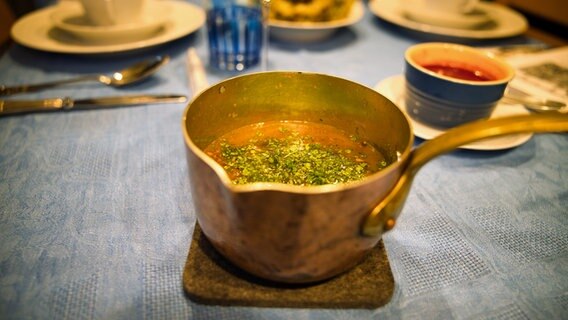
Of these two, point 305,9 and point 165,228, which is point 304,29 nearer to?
point 305,9

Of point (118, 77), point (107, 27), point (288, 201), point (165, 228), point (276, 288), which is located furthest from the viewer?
point (107, 27)

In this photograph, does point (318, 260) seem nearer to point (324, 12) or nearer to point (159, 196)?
point (159, 196)

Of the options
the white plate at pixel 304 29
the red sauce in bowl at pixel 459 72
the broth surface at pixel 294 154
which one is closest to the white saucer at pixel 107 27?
the white plate at pixel 304 29

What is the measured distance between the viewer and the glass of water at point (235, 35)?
3.57 feet

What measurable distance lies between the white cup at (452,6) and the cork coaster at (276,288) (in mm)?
1105

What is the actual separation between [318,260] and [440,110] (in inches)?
21.1

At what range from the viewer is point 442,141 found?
15.8 inches

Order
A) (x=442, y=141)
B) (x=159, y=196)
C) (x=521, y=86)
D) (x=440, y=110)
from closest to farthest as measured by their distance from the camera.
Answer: (x=442, y=141) → (x=159, y=196) → (x=440, y=110) → (x=521, y=86)

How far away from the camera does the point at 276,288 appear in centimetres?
49

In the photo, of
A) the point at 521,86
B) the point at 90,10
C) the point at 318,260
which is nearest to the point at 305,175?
the point at 318,260

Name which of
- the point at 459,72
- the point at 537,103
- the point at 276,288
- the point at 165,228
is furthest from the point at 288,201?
the point at 537,103

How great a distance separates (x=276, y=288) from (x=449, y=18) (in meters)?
1.19

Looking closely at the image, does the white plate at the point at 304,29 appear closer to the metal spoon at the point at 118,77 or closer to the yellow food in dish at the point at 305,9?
the yellow food in dish at the point at 305,9

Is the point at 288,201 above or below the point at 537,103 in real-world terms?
above
